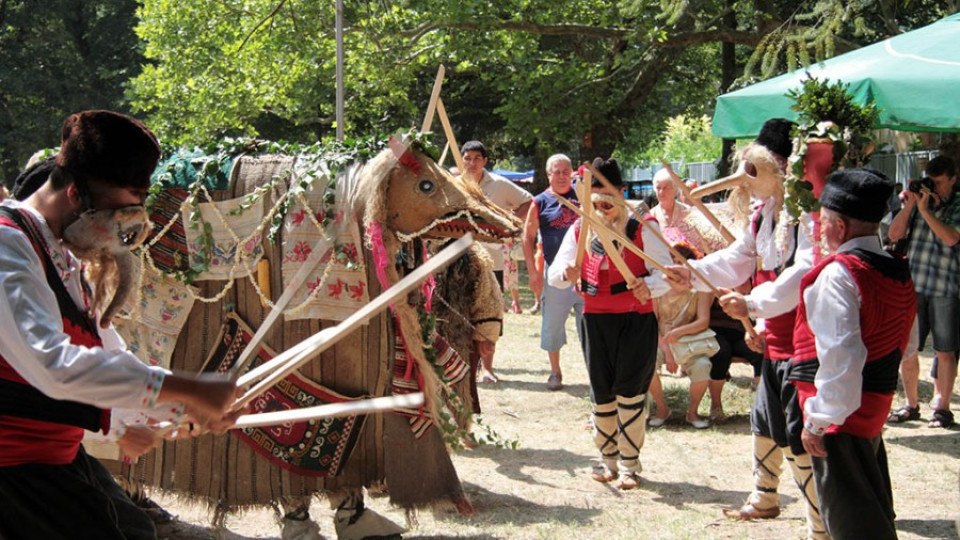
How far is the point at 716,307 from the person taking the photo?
8359mm

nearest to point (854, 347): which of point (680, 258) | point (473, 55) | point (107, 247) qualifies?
point (680, 258)

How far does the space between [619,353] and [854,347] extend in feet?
8.57

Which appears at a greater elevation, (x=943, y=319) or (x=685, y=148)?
(x=685, y=148)

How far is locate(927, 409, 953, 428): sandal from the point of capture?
7.70 m

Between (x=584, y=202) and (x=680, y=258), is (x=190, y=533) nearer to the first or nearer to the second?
(x=584, y=202)

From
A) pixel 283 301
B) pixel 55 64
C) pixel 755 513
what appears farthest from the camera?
pixel 55 64

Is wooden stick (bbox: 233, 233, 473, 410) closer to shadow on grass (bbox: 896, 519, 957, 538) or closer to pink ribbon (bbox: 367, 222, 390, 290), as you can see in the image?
pink ribbon (bbox: 367, 222, 390, 290)

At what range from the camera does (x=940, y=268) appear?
7793mm

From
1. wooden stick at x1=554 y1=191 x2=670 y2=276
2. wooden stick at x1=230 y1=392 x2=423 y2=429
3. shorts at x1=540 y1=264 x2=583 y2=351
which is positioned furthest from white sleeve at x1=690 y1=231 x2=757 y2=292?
shorts at x1=540 y1=264 x2=583 y2=351

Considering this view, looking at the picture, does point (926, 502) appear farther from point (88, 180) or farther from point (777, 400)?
point (88, 180)

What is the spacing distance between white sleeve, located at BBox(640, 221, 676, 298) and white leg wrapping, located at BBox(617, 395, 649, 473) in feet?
2.34

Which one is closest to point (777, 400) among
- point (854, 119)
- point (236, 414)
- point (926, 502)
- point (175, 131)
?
point (854, 119)

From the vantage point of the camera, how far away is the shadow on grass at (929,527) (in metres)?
5.40

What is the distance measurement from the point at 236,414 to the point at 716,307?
5.91m
